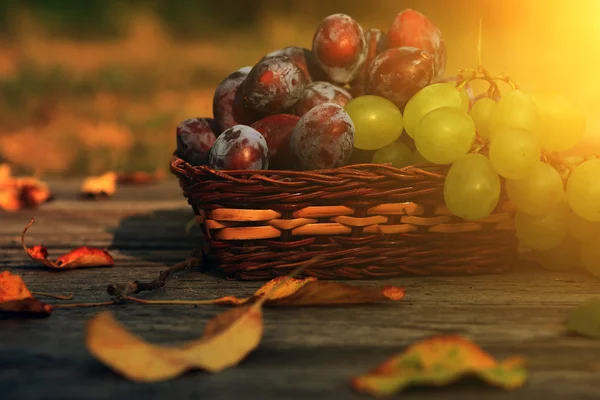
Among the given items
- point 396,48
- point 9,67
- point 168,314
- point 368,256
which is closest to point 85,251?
point 168,314

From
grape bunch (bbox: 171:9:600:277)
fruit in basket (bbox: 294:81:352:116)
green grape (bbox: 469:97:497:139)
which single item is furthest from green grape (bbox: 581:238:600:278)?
fruit in basket (bbox: 294:81:352:116)

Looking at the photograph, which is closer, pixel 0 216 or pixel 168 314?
pixel 168 314

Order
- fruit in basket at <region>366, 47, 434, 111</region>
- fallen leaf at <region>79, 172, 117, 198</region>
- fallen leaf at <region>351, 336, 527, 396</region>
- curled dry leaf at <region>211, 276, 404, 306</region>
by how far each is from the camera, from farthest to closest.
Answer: fallen leaf at <region>79, 172, 117, 198</region>, fruit in basket at <region>366, 47, 434, 111</region>, curled dry leaf at <region>211, 276, 404, 306</region>, fallen leaf at <region>351, 336, 527, 396</region>

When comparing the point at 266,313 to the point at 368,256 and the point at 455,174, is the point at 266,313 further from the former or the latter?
the point at 455,174

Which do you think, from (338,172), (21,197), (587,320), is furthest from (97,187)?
(587,320)

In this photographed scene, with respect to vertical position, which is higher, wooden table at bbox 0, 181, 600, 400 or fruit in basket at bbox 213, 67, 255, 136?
fruit in basket at bbox 213, 67, 255, 136

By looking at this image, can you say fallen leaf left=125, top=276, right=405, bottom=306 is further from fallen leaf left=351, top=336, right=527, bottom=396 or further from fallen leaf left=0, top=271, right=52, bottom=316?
fallen leaf left=351, top=336, right=527, bottom=396

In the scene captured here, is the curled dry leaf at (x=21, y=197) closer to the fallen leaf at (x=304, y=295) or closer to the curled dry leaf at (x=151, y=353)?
the fallen leaf at (x=304, y=295)
